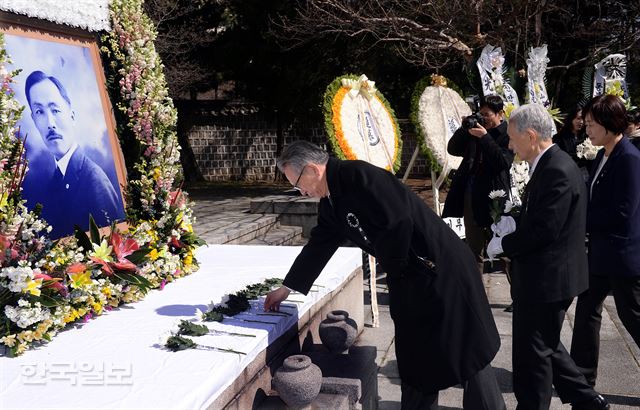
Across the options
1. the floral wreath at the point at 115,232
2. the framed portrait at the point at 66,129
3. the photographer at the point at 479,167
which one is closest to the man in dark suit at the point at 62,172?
the framed portrait at the point at 66,129

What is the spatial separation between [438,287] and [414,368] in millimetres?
395

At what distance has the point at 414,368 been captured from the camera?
2.83 metres

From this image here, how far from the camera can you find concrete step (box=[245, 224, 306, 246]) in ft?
27.5

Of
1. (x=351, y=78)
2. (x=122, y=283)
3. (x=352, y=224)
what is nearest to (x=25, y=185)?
(x=122, y=283)

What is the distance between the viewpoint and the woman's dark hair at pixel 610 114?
353cm

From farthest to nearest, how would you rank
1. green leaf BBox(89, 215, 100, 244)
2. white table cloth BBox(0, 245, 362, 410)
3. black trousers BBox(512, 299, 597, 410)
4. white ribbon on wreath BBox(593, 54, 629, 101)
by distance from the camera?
white ribbon on wreath BBox(593, 54, 629, 101) < green leaf BBox(89, 215, 100, 244) < black trousers BBox(512, 299, 597, 410) < white table cloth BBox(0, 245, 362, 410)

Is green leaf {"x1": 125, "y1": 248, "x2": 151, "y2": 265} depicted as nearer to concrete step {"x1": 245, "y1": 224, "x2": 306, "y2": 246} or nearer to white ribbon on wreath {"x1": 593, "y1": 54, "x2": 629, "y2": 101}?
concrete step {"x1": 245, "y1": 224, "x2": 306, "y2": 246}

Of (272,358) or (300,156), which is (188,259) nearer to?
(272,358)

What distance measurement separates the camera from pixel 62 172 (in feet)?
12.4

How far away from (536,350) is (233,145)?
57.9 feet

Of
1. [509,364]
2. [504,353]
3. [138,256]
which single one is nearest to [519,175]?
[504,353]

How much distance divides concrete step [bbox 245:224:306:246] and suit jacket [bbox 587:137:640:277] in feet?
16.9

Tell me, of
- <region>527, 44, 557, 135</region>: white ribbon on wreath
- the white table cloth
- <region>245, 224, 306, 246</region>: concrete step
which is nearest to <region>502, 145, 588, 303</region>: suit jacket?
the white table cloth

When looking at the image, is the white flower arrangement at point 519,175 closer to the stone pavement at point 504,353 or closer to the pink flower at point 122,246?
the stone pavement at point 504,353
